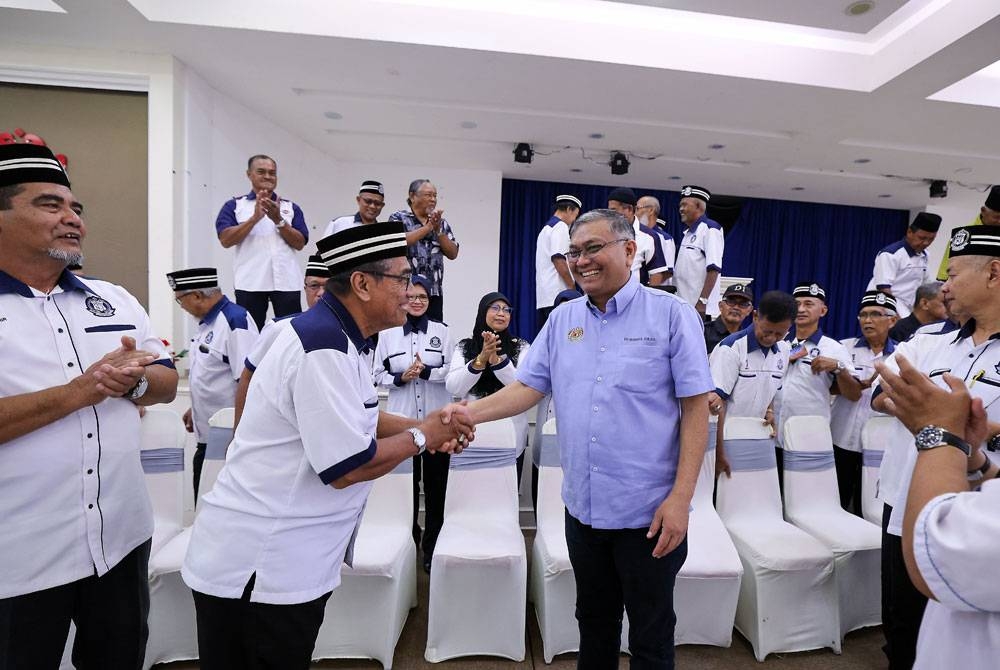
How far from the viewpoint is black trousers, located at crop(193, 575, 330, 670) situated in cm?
123

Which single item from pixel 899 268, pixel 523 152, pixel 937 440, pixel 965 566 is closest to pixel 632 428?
pixel 937 440

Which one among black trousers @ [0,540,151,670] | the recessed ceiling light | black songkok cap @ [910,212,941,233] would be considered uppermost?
the recessed ceiling light

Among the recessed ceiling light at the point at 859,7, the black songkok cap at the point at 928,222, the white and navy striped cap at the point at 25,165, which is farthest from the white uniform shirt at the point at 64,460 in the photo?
the black songkok cap at the point at 928,222

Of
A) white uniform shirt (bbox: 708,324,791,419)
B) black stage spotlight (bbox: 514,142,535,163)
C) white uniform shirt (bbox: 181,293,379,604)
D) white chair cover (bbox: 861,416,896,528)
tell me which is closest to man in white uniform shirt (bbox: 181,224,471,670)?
white uniform shirt (bbox: 181,293,379,604)

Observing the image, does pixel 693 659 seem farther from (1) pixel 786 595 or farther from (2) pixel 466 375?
(2) pixel 466 375

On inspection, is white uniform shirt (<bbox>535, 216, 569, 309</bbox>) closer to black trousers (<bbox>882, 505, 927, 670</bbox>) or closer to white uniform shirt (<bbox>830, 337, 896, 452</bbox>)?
white uniform shirt (<bbox>830, 337, 896, 452</bbox>)

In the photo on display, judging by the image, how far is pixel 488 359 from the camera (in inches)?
121

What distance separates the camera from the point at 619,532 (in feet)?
5.24

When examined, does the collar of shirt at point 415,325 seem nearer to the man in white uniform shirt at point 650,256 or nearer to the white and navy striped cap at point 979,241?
the man in white uniform shirt at point 650,256

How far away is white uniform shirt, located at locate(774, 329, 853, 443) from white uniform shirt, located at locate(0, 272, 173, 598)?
3.47 meters

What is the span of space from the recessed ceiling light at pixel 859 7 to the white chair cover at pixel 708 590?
4.02 meters

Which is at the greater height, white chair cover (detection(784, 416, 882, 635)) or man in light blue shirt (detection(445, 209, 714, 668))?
man in light blue shirt (detection(445, 209, 714, 668))

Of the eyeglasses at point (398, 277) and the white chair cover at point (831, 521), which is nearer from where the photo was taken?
the eyeglasses at point (398, 277)

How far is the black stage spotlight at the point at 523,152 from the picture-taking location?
648 centimetres
